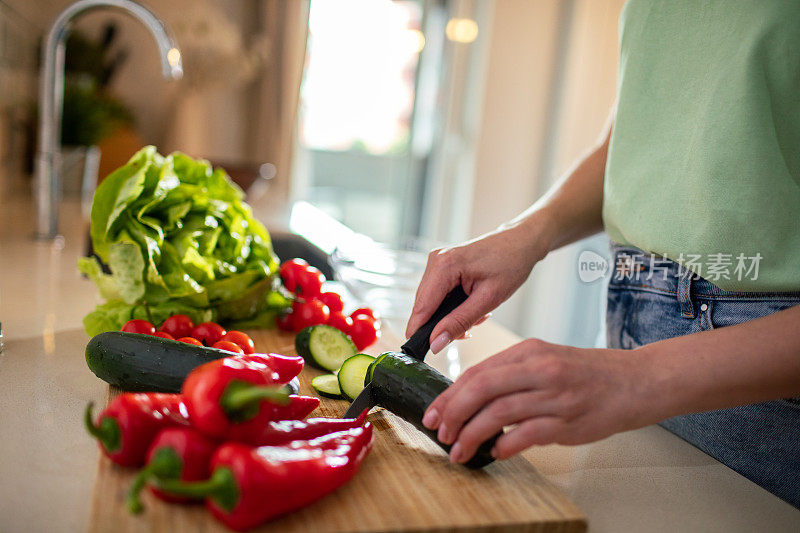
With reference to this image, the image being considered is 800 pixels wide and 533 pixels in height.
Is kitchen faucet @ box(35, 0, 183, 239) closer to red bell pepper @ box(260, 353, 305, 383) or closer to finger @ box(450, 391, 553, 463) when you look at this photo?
red bell pepper @ box(260, 353, 305, 383)

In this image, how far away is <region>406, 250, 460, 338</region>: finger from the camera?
0.93m

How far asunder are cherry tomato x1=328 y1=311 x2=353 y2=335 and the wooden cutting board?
42cm

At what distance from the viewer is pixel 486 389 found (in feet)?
2.12

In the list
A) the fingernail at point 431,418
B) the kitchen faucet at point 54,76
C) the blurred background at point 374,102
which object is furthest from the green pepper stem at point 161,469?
the blurred background at point 374,102

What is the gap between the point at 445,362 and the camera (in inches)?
47.4

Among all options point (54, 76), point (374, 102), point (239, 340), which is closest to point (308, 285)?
point (239, 340)

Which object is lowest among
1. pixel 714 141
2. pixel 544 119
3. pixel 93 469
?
pixel 93 469

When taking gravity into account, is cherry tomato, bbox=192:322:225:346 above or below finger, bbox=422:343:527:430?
below

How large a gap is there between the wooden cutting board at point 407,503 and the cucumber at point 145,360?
0.19 meters

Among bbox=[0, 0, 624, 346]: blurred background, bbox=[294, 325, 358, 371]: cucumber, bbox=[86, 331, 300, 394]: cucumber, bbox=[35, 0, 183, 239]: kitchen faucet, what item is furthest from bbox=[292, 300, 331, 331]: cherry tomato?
bbox=[0, 0, 624, 346]: blurred background

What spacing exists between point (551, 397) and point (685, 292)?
1.44 feet

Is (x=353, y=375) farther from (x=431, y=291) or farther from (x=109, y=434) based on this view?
(x=109, y=434)

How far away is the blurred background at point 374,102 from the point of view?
10.3 ft

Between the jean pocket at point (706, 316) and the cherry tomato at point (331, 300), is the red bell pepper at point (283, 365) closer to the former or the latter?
the cherry tomato at point (331, 300)
